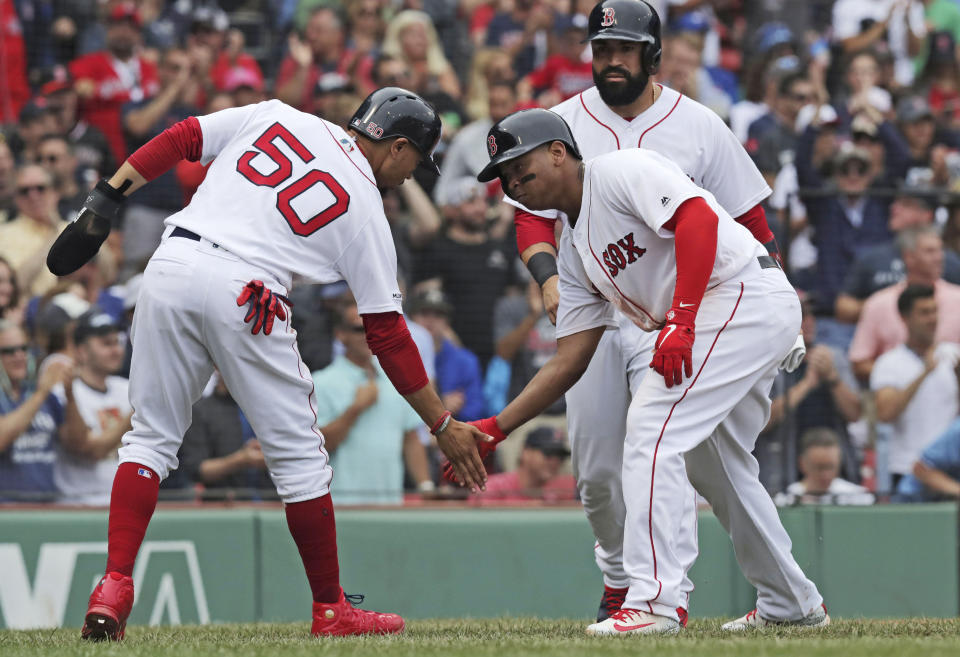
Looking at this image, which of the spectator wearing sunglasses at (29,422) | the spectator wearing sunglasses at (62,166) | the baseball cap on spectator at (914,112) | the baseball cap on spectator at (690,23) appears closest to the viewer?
the spectator wearing sunglasses at (29,422)

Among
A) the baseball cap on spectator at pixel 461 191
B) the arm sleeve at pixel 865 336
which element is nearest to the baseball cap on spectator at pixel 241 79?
the baseball cap on spectator at pixel 461 191

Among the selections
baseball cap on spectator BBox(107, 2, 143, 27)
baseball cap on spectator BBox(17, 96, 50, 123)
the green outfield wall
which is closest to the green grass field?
the green outfield wall

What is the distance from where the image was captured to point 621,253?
4590 mm

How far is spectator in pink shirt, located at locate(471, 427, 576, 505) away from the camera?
7738 millimetres

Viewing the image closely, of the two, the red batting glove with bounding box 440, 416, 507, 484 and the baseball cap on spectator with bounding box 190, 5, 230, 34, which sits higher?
the baseball cap on spectator with bounding box 190, 5, 230, 34

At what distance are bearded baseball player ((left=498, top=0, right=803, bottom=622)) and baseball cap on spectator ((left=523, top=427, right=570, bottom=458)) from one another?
247cm

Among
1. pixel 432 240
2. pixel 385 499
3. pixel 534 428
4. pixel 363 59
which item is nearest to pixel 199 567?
pixel 385 499

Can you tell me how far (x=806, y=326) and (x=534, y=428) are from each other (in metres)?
1.69

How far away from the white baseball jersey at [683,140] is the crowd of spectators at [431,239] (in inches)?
89.5

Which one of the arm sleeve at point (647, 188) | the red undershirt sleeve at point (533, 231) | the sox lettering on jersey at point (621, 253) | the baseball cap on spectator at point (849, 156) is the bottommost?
the sox lettering on jersey at point (621, 253)

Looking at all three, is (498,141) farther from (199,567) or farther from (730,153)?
(199,567)

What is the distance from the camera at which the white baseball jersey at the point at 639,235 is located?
4418 millimetres

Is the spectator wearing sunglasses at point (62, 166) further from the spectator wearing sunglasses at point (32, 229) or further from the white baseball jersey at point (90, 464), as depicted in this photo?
the white baseball jersey at point (90, 464)

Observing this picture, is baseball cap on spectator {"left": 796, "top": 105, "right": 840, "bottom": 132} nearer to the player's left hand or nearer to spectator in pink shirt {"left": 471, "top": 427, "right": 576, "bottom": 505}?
spectator in pink shirt {"left": 471, "top": 427, "right": 576, "bottom": 505}
